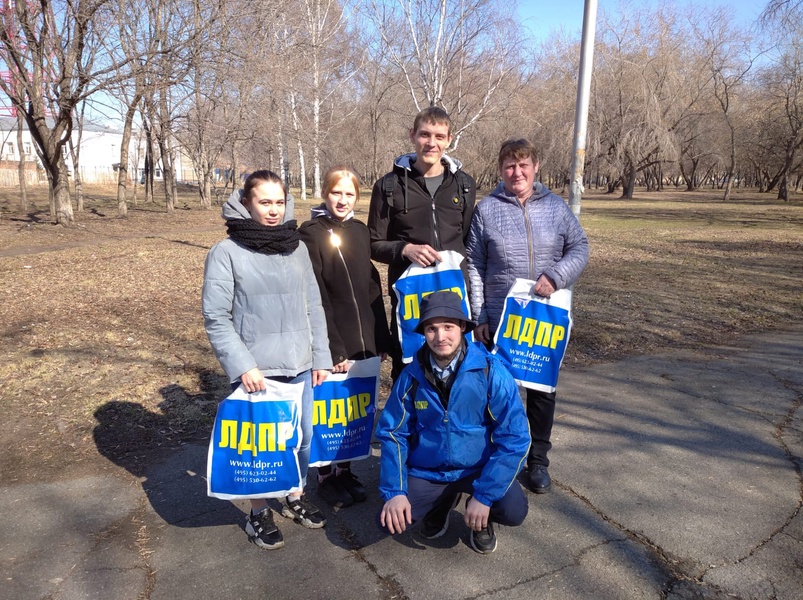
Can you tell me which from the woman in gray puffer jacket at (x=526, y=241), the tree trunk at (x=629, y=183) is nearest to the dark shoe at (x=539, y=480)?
the woman in gray puffer jacket at (x=526, y=241)

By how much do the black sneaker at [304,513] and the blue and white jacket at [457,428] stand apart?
53 centimetres

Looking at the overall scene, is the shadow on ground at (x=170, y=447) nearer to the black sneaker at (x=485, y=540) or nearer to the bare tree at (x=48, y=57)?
the black sneaker at (x=485, y=540)

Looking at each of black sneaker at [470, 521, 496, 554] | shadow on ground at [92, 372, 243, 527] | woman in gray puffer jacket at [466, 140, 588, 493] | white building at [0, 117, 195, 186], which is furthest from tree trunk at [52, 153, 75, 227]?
white building at [0, 117, 195, 186]

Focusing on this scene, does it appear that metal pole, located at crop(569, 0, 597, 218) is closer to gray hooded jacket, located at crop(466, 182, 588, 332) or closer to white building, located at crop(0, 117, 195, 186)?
gray hooded jacket, located at crop(466, 182, 588, 332)

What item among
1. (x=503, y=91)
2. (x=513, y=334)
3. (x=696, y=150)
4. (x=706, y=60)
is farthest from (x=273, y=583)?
(x=696, y=150)

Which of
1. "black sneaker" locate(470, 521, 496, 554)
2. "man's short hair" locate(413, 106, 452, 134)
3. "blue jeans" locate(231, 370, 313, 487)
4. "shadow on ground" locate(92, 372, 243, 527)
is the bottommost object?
"shadow on ground" locate(92, 372, 243, 527)

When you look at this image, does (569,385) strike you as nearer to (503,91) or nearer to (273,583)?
(273,583)

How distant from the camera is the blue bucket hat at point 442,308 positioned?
2.80 meters

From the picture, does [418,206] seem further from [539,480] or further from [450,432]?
[539,480]

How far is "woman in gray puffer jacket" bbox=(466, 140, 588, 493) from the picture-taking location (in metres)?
Result: 3.31

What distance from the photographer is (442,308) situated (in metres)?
2.81

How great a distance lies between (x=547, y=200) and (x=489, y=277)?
22.0 inches

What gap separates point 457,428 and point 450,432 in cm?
4

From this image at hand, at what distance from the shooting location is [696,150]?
5531 centimetres
